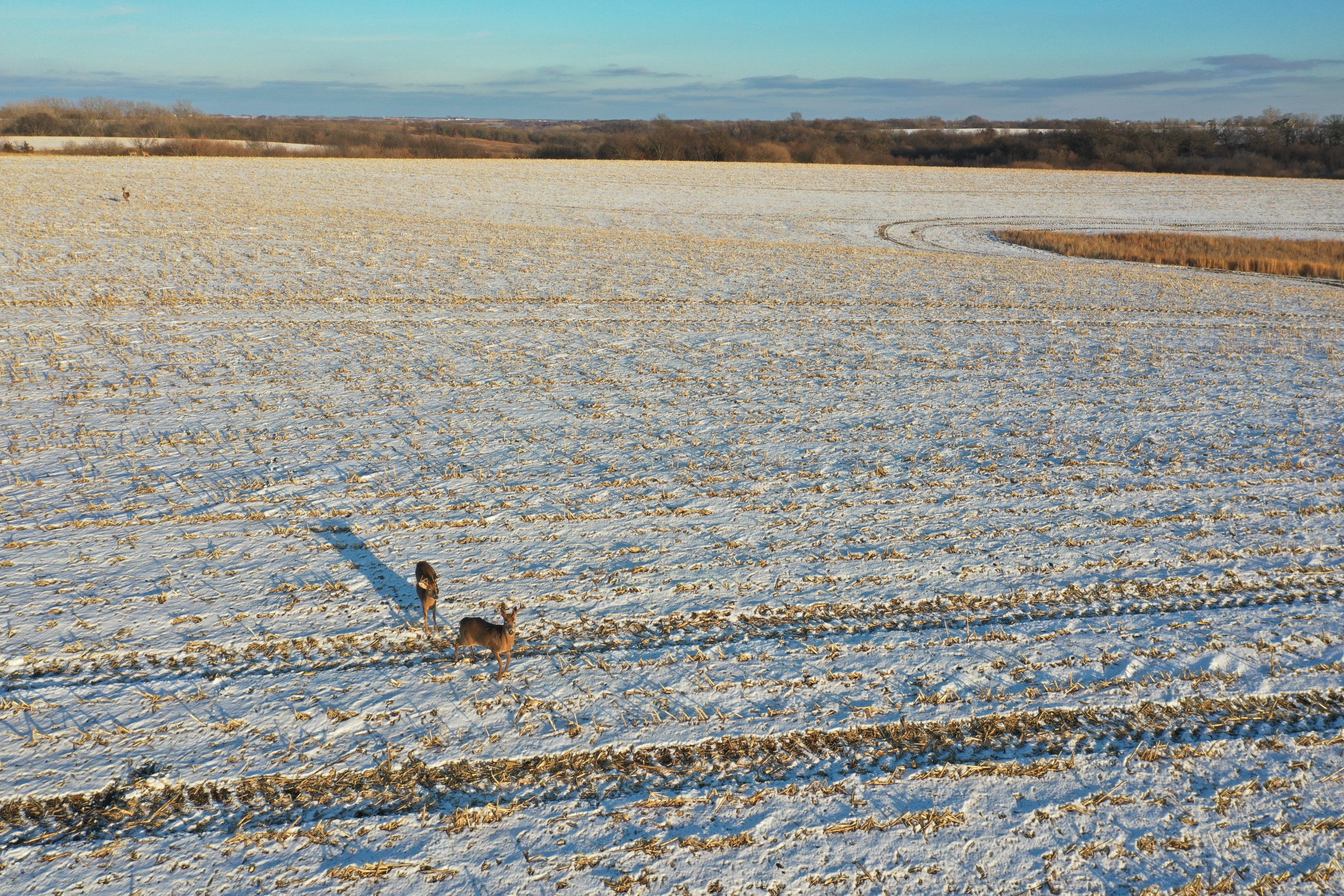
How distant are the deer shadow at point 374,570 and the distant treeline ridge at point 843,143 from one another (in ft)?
261

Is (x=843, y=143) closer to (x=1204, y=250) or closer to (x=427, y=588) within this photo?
(x=1204, y=250)

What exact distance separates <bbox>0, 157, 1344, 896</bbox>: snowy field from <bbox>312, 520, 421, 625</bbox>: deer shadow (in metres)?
0.07

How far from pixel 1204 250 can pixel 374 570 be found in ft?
136

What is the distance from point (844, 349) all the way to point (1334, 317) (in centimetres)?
1634

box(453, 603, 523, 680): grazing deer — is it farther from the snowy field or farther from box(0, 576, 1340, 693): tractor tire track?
box(0, 576, 1340, 693): tractor tire track

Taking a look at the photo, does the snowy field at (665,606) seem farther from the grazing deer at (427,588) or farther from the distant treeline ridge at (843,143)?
the distant treeline ridge at (843,143)

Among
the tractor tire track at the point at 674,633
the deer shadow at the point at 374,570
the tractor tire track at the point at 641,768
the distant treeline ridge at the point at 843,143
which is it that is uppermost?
the distant treeline ridge at the point at 843,143

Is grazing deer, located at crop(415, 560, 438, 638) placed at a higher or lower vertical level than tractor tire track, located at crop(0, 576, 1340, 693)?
higher

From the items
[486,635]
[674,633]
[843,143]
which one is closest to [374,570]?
[486,635]

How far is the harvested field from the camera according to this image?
3328cm

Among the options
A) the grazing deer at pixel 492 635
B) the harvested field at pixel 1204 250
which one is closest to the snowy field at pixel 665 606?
the grazing deer at pixel 492 635

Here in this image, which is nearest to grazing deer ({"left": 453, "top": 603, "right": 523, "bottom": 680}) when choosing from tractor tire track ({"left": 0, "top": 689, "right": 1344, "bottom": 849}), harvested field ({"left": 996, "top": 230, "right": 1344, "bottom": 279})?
tractor tire track ({"left": 0, "top": 689, "right": 1344, "bottom": 849})

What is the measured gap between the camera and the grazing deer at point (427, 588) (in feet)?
24.0

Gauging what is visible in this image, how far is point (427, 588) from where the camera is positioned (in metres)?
7.29
